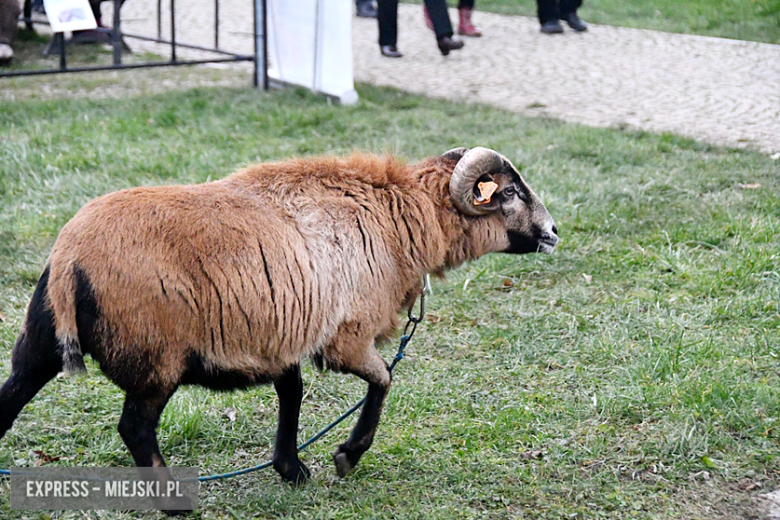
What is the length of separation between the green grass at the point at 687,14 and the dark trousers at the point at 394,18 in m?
4.32

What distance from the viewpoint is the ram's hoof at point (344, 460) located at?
3719 mm

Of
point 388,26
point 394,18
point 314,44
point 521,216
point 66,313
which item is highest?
point 394,18

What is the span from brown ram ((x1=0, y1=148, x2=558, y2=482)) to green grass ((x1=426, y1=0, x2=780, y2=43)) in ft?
35.8

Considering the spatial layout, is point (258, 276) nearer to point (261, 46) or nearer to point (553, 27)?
point (261, 46)

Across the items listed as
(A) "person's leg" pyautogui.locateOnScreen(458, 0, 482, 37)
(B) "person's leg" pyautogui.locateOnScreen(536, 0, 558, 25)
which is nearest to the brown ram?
(A) "person's leg" pyautogui.locateOnScreen(458, 0, 482, 37)

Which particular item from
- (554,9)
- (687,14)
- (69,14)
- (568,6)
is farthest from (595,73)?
(69,14)

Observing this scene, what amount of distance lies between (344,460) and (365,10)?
Answer: 519 inches

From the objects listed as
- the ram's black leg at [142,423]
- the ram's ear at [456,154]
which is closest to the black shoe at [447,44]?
the ram's ear at [456,154]

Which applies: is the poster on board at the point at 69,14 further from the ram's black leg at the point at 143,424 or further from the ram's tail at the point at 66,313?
the ram's black leg at the point at 143,424

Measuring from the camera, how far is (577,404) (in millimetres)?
4383

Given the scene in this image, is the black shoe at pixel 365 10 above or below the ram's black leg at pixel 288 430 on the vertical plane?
above

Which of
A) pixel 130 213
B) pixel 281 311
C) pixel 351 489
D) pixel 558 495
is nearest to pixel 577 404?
pixel 558 495

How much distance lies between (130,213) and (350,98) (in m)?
6.81

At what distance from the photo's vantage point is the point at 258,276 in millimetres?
3281
